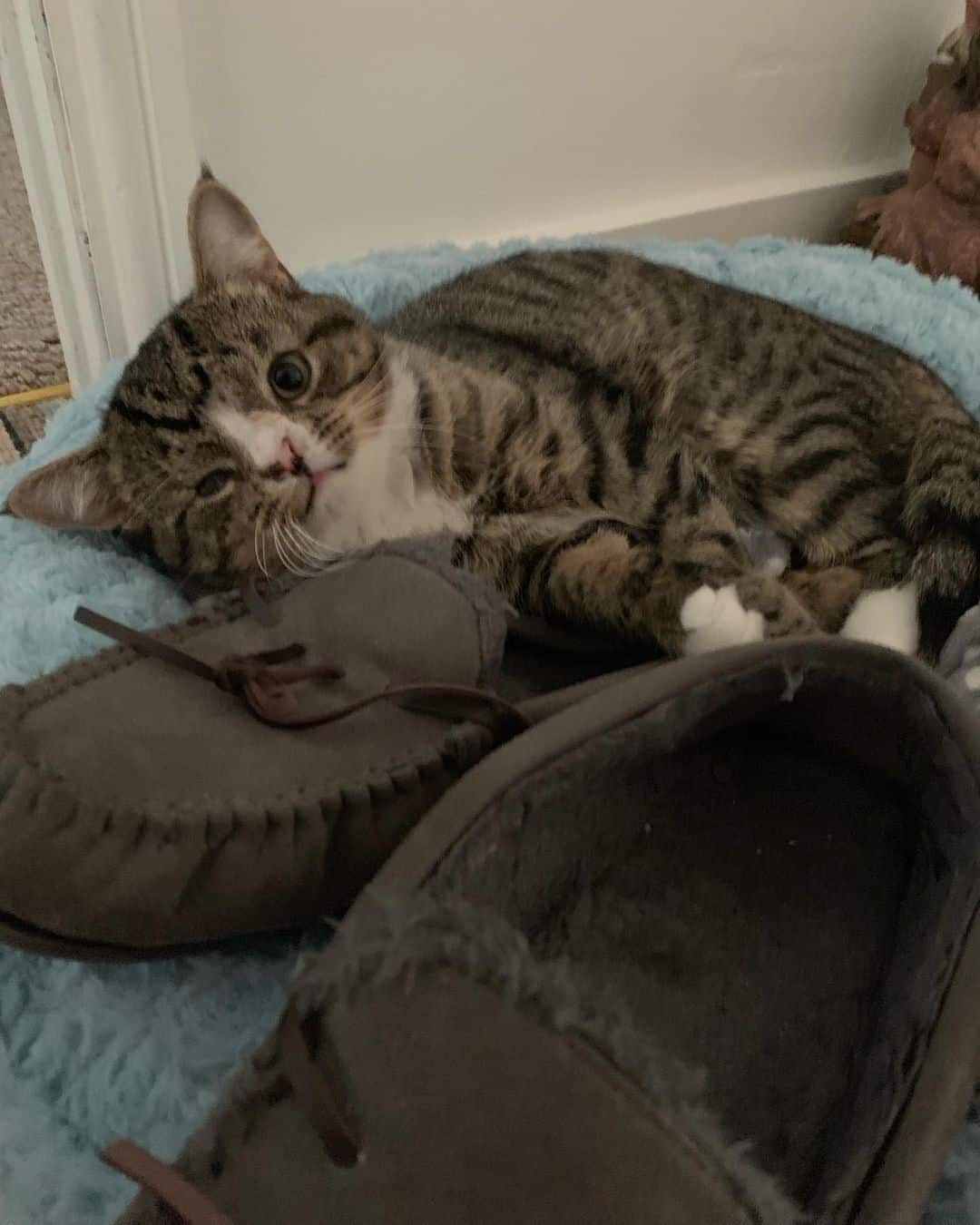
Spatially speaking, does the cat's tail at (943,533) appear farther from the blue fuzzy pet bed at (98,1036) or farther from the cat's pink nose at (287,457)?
the cat's pink nose at (287,457)

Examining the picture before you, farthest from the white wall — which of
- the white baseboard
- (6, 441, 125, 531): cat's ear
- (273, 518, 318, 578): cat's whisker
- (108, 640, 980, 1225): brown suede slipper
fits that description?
(108, 640, 980, 1225): brown suede slipper

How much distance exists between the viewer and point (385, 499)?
42.6 inches

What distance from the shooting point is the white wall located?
4.73 feet

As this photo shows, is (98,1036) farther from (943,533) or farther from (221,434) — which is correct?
(943,533)

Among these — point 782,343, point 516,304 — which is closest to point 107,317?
point 516,304

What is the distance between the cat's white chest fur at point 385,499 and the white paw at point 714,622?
0.28 metres

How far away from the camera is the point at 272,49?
140 cm

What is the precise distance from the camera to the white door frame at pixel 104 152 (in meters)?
1.26

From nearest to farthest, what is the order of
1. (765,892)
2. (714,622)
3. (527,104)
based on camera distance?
(765,892) → (714,622) → (527,104)

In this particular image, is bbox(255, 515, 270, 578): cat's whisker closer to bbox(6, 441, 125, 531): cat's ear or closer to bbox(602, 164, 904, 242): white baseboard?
bbox(6, 441, 125, 531): cat's ear

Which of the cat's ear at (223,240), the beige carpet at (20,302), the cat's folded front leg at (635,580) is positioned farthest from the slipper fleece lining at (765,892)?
the beige carpet at (20,302)

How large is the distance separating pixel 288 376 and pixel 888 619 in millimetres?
694

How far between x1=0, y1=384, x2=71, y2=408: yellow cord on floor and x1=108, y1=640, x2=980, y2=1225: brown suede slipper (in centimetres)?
143

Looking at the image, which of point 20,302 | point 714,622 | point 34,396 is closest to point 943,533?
point 714,622
